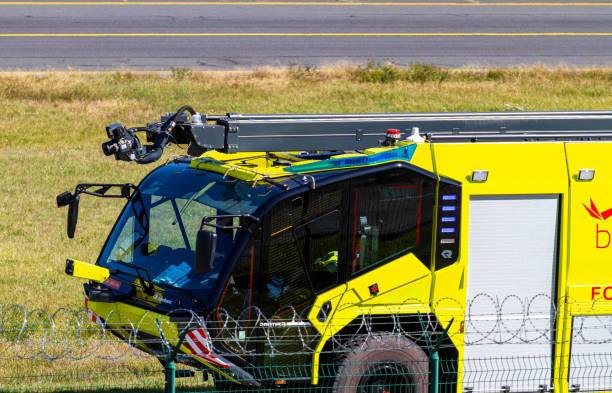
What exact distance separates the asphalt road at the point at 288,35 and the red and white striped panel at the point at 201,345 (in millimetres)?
17804

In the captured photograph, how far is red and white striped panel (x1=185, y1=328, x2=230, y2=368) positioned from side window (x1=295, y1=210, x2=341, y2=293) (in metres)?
1.02

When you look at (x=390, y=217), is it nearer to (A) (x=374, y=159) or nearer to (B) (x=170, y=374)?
(A) (x=374, y=159)

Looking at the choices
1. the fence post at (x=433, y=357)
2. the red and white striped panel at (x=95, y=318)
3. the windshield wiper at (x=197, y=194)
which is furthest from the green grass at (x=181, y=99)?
the fence post at (x=433, y=357)

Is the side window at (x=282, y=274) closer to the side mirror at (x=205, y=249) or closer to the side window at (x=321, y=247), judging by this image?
the side window at (x=321, y=247)

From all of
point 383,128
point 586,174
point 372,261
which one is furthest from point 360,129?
point 586,174

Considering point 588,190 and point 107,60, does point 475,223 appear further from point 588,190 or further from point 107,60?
point 107,60

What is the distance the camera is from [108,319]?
8258 millimetres

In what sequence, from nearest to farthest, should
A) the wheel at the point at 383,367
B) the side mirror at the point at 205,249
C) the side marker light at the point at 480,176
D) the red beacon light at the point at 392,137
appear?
the side mirror at the point at 205,249 < the wheel at the point at 383,367 < the side marker light at the point at 480,176 < the red beacon light at the point at 392,137

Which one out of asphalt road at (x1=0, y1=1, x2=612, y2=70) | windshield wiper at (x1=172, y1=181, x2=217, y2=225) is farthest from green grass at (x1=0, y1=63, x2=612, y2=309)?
windshield wiper at (x1=172, y1=181, x2=217, y2=225)

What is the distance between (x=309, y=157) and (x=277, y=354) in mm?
2324

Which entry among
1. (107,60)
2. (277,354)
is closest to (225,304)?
(277,354)

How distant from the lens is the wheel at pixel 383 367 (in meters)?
7.86

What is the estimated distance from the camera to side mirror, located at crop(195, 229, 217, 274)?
716cm

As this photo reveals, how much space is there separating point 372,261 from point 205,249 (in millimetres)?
1567
